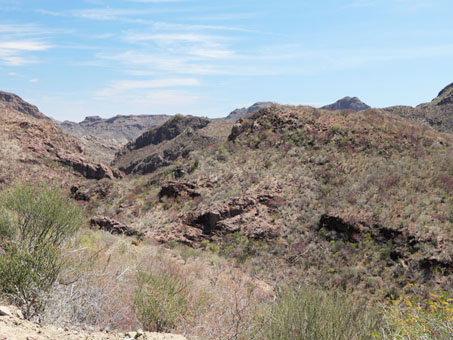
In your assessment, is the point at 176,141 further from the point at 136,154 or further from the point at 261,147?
the point at 261,147

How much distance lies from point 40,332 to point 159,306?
1.72 metres

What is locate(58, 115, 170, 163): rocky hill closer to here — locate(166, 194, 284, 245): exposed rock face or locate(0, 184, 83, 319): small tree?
locate(166, 194, 284, 245): exposed rock face

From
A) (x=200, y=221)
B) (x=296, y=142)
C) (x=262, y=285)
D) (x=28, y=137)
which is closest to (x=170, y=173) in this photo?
(x=200, y=221)

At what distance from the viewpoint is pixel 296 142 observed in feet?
68.0

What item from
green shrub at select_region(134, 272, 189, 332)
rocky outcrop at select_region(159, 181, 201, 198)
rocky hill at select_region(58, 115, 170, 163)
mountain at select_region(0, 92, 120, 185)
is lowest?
green shrub at select_region(134, 272, 189, 332)

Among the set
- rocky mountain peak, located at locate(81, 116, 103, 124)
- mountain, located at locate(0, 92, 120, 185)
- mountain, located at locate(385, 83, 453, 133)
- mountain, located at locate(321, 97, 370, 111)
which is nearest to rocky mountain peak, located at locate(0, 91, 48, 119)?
rocky mountain peak, located at locate(81, 116, 103, 124)

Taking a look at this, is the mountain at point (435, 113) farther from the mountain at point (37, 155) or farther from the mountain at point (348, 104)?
the mountain at point (348, 104)

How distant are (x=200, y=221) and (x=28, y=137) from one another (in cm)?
2874

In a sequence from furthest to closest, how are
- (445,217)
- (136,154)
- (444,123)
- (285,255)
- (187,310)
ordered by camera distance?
1. (136,154)
2. (444,123)
3. (285,255)
4. (445,217)
5. (187,310)

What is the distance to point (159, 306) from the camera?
4.66 meters

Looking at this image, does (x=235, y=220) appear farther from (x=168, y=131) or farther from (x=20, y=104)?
(x=20, y=104)

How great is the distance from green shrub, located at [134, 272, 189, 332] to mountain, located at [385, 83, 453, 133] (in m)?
50.2

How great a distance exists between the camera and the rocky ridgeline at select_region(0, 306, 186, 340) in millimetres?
2977

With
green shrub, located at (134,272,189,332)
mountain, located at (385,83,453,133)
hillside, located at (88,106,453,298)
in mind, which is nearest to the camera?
green shrub, located at (134,272,189,332)
